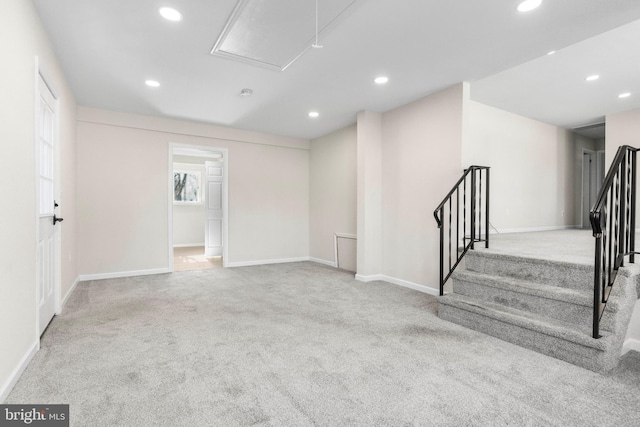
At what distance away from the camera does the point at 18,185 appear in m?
1.99

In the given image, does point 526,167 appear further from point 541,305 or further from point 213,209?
point 213,209

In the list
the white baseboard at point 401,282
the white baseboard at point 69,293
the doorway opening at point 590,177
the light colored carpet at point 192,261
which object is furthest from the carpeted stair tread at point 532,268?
the doorway opening at point 590,177

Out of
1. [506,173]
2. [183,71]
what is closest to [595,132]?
[506,173]

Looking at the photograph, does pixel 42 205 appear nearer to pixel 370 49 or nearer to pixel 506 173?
pixel 370 49

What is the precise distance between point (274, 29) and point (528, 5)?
189 cm

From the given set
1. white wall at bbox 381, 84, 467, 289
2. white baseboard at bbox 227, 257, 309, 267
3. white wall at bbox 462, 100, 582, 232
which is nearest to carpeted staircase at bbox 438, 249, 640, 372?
white wall at bbox 381, 84, 467, 289

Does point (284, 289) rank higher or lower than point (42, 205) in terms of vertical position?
lower

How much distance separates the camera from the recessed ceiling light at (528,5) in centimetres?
223

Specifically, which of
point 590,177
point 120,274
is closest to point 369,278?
point 120,274

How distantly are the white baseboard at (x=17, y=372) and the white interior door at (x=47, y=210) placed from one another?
47 cm

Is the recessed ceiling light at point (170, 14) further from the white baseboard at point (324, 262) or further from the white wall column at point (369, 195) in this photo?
the white baseboard at point (324, 262)

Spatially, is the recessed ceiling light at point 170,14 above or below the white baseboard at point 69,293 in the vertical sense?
above

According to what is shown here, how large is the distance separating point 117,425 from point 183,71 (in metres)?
3.22

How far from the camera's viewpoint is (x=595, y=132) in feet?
22.1
